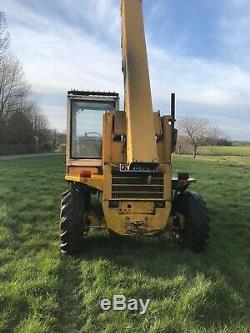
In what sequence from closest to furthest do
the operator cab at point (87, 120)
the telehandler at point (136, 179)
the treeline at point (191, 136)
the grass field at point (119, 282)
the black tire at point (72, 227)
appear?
1. the grass field at point (119, 282)
2. the telehandler at point (136, 179)
3. the black tire at point (72, 227)
4. the operator cab at point (87, 120)
5. the treeline at point (191, 136)

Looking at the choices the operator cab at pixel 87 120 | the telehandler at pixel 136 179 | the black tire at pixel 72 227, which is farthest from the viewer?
the operator cab at pixel 87 120

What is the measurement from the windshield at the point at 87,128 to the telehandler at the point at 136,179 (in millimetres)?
1335

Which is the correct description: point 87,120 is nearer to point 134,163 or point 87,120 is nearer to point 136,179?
point 136,179

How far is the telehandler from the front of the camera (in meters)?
6.88

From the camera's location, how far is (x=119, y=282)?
5902 millimetres

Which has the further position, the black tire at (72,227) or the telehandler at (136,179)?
the black tire at (72,227)

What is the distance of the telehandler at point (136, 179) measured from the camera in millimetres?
6879

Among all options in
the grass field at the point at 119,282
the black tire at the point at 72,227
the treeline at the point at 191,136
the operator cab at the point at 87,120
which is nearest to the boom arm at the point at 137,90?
the black tire at the point at 72,227

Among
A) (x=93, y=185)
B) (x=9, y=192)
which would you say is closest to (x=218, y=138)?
(x=9, y=192)

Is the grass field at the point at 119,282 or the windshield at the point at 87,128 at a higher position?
the windshield at the point at 87,128

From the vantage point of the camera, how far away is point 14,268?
6.38 meters

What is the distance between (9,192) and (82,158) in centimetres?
503

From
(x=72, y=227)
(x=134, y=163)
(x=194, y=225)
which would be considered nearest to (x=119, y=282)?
(x=72, y=227)

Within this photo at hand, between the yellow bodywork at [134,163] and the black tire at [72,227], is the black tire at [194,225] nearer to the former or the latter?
the yellow bodywork at [134,163]
